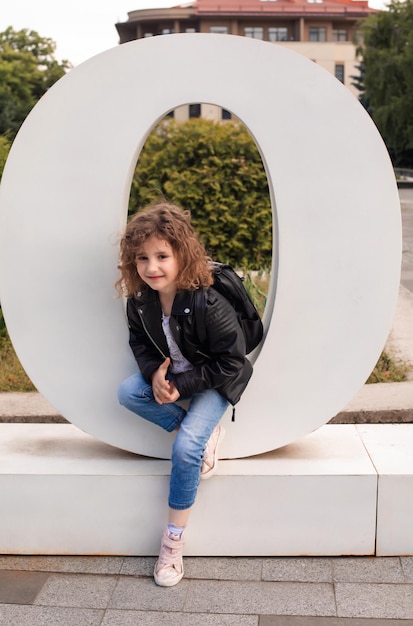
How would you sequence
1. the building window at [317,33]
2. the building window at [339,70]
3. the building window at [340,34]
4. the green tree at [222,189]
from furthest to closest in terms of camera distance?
the building window at [340,34]
the building window at [317,33]
the building window at [339,70]
the green tree at [222,189]

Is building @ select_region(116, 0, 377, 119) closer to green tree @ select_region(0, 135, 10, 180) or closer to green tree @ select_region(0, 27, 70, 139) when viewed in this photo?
green tree @ select_region(0, 27, 70, 139)

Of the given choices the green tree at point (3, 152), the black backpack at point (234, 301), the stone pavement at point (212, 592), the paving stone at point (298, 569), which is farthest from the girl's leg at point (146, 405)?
the green tree at point (3, 152)

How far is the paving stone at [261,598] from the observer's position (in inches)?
104

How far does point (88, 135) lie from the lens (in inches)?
119

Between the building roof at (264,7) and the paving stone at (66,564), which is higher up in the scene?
the building roof at (264,7)

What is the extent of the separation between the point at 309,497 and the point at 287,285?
785mm

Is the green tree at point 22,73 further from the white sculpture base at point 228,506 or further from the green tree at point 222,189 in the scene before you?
the white sculpture base at point 228,506

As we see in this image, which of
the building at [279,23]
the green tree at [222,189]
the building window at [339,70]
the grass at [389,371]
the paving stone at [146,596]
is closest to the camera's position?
the paving stone at [146,596]

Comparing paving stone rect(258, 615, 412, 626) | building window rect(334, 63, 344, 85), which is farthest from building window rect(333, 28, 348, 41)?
paving stone rect(258, 615, 412, 626)

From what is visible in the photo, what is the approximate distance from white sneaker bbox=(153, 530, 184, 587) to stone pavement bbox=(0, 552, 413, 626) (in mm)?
27

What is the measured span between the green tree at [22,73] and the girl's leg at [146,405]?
30428 millimetres

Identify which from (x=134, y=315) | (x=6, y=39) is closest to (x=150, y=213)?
(x=134, y=315)

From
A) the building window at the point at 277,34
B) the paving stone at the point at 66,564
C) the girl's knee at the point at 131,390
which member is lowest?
the paving stone at the point at 66,564

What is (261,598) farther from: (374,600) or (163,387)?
(163,387)
